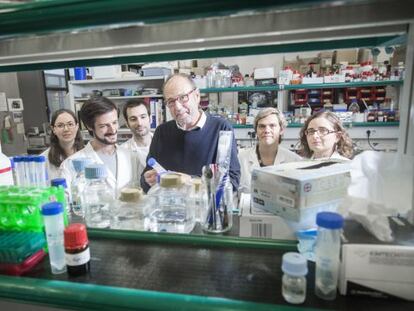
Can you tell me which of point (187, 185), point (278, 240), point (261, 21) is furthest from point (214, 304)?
point (261, 21)

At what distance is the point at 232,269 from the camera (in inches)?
23.6

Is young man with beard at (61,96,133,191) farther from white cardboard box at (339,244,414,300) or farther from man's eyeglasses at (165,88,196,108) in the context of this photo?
white cardboard box at (339,244,414,300)

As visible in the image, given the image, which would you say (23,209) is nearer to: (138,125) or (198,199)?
(198,199)

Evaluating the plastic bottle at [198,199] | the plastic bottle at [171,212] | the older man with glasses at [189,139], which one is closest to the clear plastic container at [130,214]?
the plastic bottle at [171,212]

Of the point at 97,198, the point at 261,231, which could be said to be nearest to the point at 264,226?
the point at 261,231

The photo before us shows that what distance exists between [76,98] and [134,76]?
32.8 inches

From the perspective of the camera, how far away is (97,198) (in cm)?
90

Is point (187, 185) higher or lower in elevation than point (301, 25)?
lower

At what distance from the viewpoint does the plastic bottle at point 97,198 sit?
2.72ft

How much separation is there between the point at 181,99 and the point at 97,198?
85cm

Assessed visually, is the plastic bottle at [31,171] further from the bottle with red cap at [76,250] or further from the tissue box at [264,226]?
the tissue box at [264,226]

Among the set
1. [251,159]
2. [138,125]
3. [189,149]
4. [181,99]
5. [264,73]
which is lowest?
[251,159]

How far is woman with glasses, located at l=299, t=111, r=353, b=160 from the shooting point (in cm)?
176

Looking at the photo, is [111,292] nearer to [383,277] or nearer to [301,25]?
[383,277]
